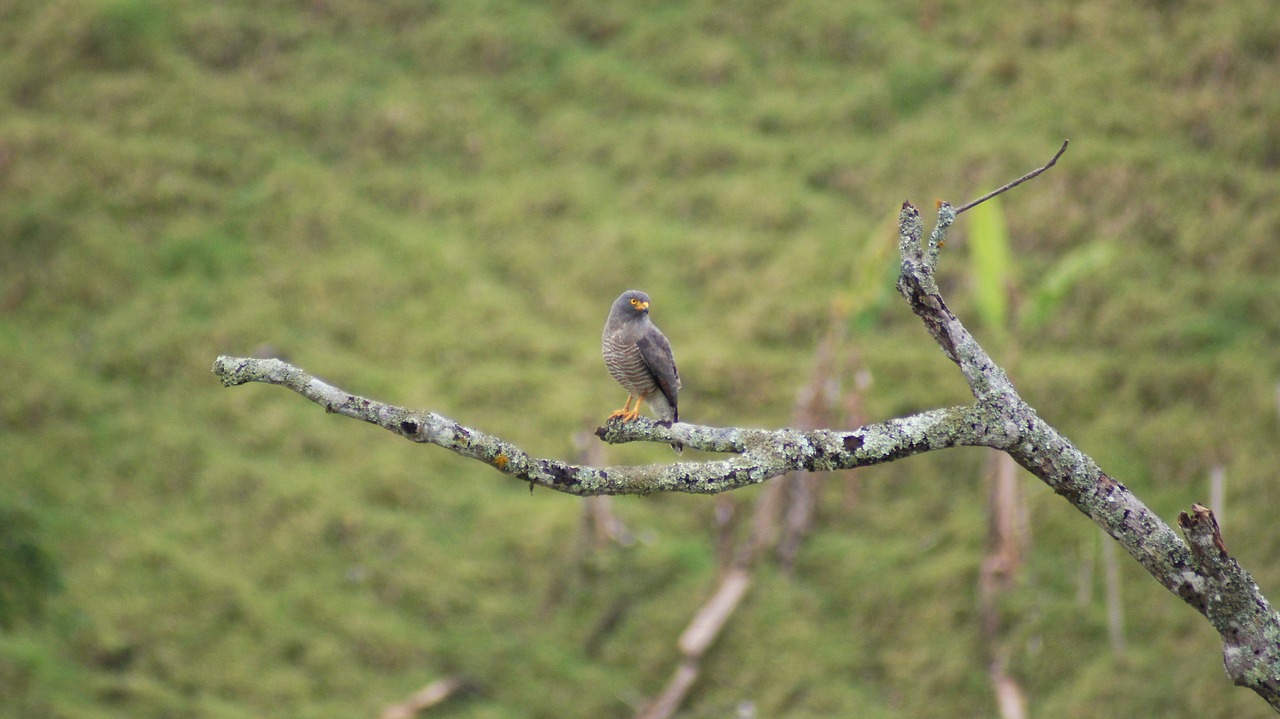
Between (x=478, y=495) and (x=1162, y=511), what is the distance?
4879 millimetres

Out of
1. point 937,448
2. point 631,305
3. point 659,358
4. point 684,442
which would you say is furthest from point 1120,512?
point 631,305

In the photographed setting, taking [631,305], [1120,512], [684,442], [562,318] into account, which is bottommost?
[1120,512]

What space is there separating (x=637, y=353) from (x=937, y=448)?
2019mm

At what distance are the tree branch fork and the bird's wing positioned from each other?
167 cm

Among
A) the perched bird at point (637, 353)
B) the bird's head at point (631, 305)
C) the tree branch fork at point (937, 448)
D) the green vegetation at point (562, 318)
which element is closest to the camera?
the tree branch fork at point (937, 448)

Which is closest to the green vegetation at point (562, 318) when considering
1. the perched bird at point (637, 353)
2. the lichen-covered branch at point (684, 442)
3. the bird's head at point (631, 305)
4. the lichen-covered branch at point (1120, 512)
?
the perched bird at point (637, 353)

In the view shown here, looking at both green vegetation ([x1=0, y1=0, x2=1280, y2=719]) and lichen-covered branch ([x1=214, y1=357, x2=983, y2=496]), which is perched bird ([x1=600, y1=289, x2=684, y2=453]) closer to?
lichen-covered branch ([x1=214, y1=357, x2=983, y2=496])

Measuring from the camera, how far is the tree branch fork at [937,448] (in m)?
2.70

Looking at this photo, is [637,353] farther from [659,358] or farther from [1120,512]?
[1120,512]

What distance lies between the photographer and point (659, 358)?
4.67 meters

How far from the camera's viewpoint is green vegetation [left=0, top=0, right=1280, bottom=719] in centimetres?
670

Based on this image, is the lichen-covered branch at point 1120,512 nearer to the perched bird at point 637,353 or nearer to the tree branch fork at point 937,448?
the tree branch fork at point 937,448

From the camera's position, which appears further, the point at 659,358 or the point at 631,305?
the point at 631,305

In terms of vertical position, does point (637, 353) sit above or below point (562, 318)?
below
